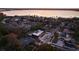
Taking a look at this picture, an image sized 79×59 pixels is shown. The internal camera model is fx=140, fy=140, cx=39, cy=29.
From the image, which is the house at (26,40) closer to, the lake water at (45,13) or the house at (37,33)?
the house at (37,33)

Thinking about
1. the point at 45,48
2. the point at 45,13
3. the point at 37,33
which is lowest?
the point at 45,48

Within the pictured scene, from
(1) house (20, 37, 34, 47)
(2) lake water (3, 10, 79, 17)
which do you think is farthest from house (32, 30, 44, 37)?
(2) lake water (3, 10, 79, 17)

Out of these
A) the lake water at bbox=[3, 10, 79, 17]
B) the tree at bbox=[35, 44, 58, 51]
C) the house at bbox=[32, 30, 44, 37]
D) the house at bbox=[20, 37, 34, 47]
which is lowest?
the tree at bbox=[35, 44, 58, 51]

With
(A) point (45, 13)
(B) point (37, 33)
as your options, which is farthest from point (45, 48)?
(A) point (45, 13)

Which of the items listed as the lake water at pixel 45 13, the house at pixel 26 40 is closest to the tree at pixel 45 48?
the house at pixel 26 40

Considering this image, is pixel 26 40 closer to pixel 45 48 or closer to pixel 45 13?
pixel 45 48

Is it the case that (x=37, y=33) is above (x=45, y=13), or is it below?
below

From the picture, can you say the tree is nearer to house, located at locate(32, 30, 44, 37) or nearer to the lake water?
house, located at locate(32, 30, 44, 37)
